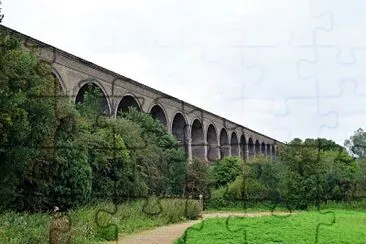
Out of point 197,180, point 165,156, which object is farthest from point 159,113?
point 165,156

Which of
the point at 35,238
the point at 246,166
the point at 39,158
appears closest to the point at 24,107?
the point at 39,158

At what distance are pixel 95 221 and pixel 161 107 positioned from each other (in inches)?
774

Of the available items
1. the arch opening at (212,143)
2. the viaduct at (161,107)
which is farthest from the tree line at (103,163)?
the arch opening at (212,143)

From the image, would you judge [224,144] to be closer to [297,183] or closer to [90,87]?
[90,87]

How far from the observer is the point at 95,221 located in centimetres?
1157

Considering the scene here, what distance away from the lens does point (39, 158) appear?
12.7 meters

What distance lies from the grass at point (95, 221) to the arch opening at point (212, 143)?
20561 millimetres

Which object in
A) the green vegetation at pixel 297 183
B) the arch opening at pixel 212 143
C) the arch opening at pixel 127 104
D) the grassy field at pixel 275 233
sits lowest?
the grassy field at pixel 275 233

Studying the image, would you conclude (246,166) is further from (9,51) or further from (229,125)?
(9,51)

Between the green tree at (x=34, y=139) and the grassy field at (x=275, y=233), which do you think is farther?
the green tree at (x=34, y=139)

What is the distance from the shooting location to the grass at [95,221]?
9422mm

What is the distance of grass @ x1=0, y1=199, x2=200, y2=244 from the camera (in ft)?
30.9

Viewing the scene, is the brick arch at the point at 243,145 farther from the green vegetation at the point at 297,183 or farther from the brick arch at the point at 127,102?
the green vegetation at the point at 297,183

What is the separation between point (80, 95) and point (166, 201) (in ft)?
28.3
